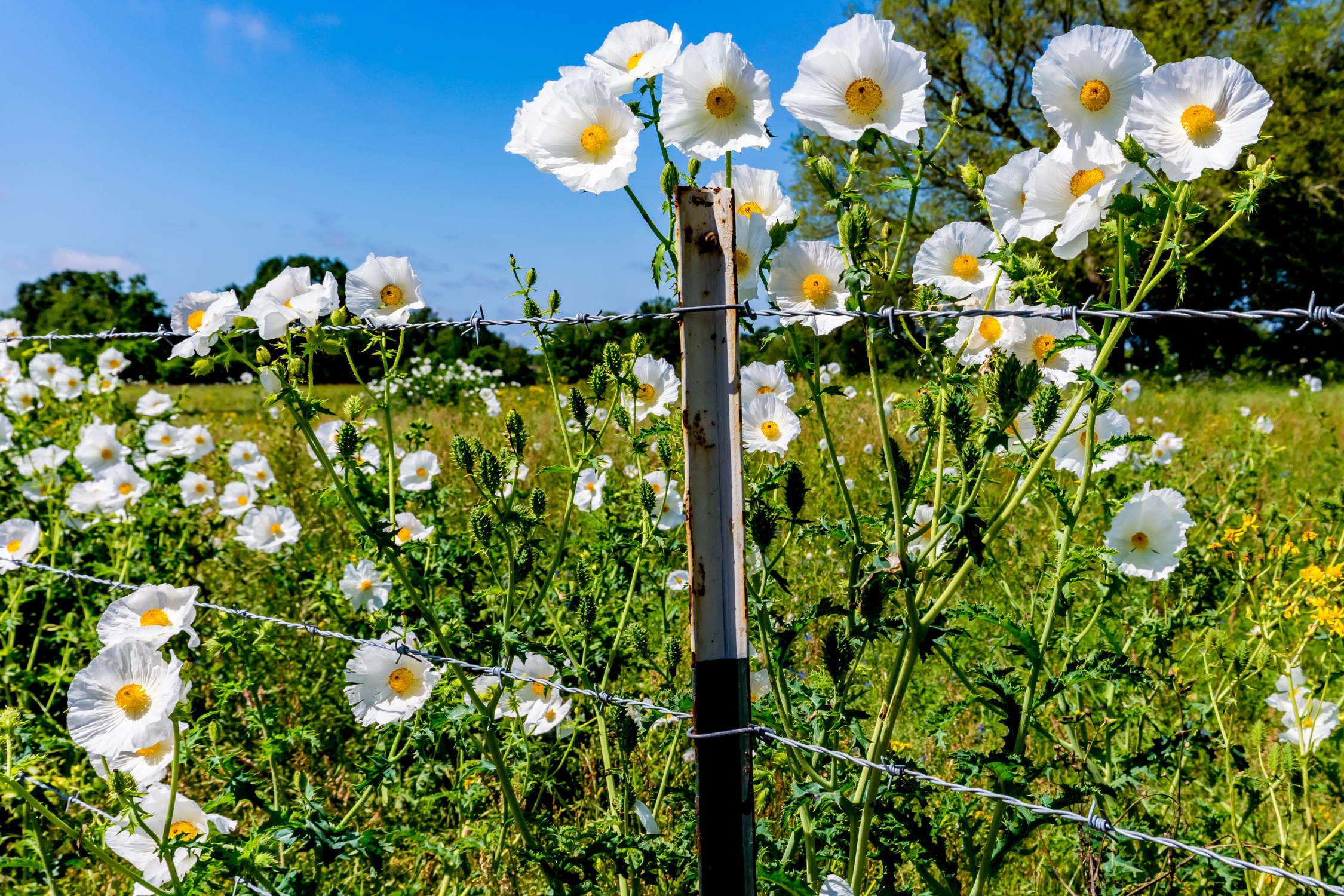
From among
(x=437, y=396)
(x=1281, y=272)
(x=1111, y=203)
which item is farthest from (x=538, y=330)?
(x=1281, y=272)

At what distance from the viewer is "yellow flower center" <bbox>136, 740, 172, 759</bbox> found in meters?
1.53

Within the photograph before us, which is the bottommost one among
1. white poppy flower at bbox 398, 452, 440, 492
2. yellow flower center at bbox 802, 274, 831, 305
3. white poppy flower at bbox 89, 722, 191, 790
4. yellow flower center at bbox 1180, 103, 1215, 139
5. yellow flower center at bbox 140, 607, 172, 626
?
white poppy flower at bbox 89, 722, 191, 790

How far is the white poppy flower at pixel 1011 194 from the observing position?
1.39 m

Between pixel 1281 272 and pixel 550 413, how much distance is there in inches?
807

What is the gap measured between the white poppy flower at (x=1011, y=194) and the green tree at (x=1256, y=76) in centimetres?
1319

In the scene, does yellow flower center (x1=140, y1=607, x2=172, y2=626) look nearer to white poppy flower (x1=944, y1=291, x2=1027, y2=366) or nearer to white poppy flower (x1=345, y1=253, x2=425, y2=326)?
white poppy flower (x1=345, y1=253, x2=425, y2=326)

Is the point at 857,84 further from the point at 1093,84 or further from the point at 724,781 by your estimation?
the point at 724,781

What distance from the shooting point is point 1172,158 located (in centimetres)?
121

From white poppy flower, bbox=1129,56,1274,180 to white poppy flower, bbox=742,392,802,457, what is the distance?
0.81 metres

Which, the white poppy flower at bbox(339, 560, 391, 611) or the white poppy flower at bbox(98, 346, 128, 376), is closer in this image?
the white poppy flower at bbox(339, 560, 391, 611)

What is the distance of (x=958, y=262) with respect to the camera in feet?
5.16

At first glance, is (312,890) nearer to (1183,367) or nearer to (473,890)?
(473,890)

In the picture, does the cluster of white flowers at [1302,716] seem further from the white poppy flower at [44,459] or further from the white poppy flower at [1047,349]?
the white poppy flower at [44,459]

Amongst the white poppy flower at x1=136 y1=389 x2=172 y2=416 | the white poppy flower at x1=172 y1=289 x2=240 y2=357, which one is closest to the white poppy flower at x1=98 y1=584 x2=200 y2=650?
→ the white poppy flower at x1=172 y1=289 x2=240 y2=357
